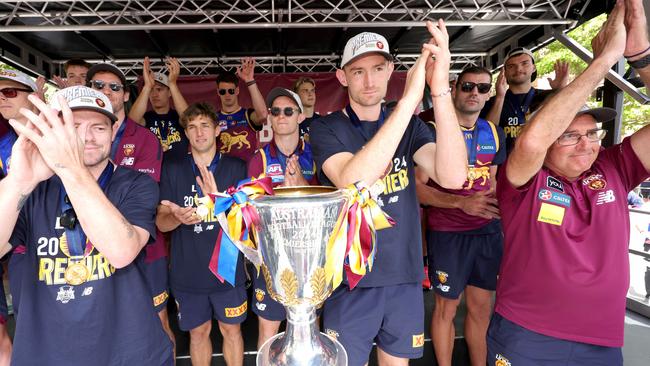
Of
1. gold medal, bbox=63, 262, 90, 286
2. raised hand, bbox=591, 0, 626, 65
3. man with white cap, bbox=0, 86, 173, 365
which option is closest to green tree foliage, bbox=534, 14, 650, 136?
raised hand, bbox=591, 0, 626, 65

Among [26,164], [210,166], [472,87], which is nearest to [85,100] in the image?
[26,164]

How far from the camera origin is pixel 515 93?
388 cm

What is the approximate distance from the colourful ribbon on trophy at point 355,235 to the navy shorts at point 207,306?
1.92 metres

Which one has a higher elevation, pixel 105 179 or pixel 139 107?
pixel 139 107

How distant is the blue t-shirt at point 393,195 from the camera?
1.75 m

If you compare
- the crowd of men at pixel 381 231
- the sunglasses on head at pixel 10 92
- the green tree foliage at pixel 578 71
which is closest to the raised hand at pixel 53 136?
the crowd of men at pixel 381 231

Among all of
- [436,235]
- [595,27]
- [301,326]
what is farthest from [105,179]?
[595,27]

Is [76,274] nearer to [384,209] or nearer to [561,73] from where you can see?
[384,209]

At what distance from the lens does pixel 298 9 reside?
5.52 m

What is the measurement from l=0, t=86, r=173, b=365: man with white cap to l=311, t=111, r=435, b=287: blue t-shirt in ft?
2.70

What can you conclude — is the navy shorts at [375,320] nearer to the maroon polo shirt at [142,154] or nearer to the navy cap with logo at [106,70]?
the maroon polo shirt at [142,154]

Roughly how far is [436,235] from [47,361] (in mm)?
2508

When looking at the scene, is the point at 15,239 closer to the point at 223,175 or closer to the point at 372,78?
the point at 223,175

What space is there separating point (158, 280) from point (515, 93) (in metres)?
3.84
